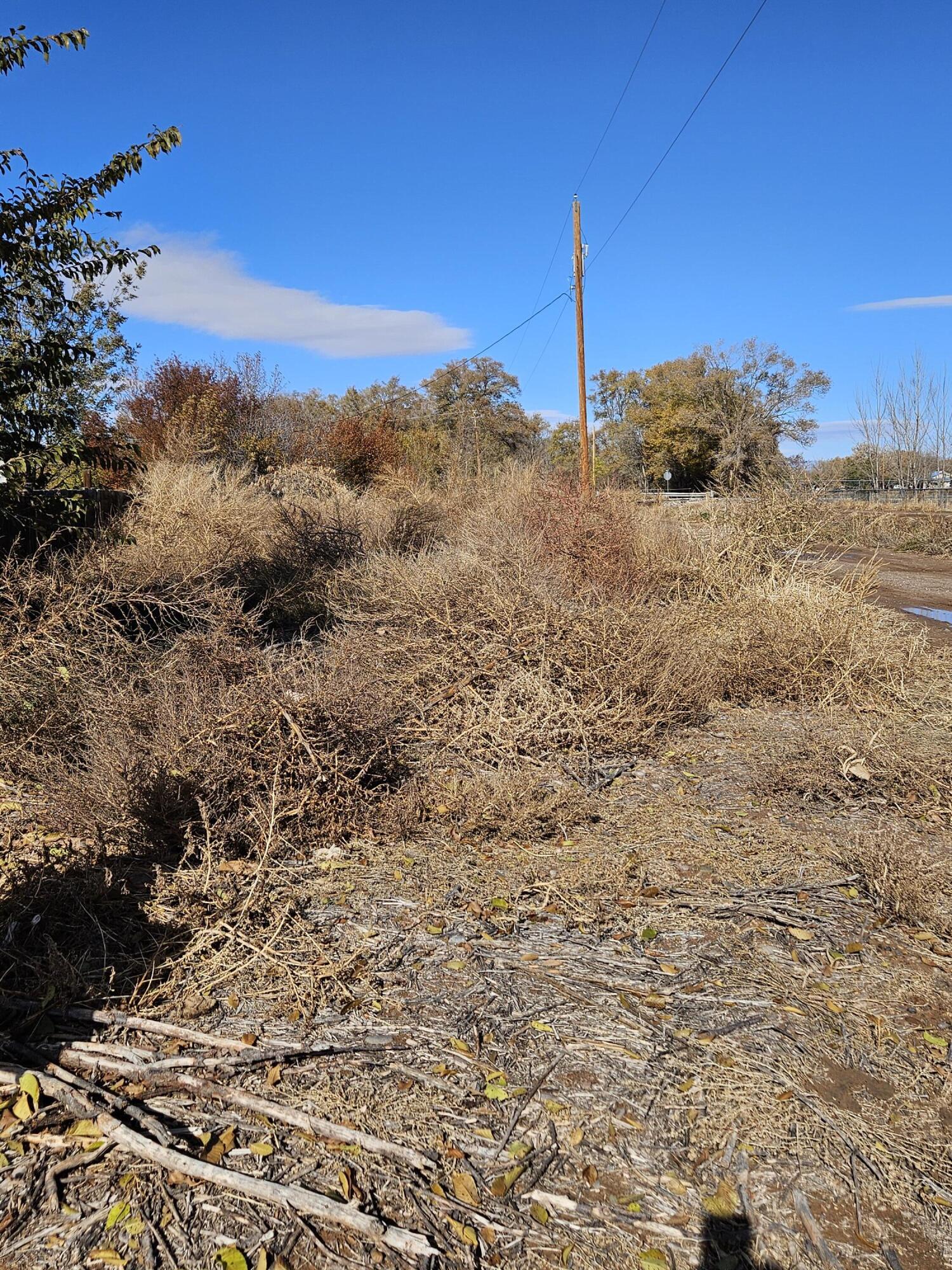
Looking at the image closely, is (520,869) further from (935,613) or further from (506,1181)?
(935,613)

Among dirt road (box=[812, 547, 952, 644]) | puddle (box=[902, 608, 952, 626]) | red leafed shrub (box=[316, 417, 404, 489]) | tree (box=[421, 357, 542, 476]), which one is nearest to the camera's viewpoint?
dirt road (box=[812, 547, 952, 644])

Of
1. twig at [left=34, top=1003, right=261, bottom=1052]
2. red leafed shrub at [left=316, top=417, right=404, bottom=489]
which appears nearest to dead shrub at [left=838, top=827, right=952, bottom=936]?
twig at [left=34, top=1003, right=261, bottom=1052]

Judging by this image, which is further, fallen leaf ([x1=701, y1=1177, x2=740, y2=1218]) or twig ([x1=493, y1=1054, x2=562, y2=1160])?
twig ([x1=493, y1=1054, x2=562, y2=1160])

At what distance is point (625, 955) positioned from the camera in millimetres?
3396

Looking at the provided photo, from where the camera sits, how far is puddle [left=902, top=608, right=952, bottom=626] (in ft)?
37.8

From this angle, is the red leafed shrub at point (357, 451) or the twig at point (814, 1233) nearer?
the twig at point (814, 1233)

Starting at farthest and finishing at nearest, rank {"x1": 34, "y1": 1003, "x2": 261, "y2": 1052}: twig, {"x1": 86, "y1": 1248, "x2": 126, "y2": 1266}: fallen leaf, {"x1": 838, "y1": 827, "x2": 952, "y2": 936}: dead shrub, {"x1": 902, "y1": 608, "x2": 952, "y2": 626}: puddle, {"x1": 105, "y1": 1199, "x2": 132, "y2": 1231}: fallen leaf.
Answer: {"x1": 902, "y1": 608, "x2": 952, "y2": 626}: puddle, {"x1": 838, "y1": 827, "x2": 952, "y2": 936}: dead shrub, {"x1": 34, "y1": 1003, "x2": 261, "y2": 1052}: twig, {"x1": 105, "y1": 1199, "x2": 132, "y2": 1231}: fallen leaf, {"x1": 86, "y1": 1248, "x2": 126, "y2": 1266}: fallen leaf

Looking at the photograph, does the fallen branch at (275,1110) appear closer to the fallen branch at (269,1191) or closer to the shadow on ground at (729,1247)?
the fallen branch at (269,1191)

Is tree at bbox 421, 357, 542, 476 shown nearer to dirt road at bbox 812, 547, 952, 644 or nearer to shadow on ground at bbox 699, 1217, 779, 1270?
dirt road at bbox 812, 547, 952, 644

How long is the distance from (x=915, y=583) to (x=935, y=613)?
14.2 feet

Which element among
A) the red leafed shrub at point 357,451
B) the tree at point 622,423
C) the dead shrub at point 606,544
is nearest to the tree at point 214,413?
the red leafed shrub at point 357,451

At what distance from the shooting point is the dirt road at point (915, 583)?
35.3 feet

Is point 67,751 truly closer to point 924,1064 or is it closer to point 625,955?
point 625,955

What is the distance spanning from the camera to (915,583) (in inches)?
630
